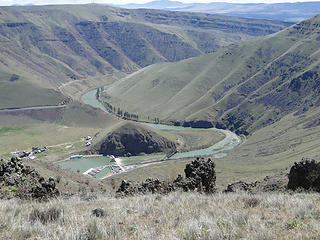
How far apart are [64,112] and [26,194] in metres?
171

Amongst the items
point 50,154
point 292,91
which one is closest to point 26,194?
point 50,154

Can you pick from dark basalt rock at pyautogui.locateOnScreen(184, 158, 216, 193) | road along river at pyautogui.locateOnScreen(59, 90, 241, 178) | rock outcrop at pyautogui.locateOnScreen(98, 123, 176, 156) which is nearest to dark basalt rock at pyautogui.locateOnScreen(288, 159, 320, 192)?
dark basalt rock at pyautogui.locateOnScreen(184, 158, 216, 193)

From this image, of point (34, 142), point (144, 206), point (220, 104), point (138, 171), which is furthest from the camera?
point (220, 104)

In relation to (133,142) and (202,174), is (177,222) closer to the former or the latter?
(202,174)

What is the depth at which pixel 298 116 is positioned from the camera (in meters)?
157

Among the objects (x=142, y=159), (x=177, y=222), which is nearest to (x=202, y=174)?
(x=177, y=222)

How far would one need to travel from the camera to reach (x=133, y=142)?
137 metres

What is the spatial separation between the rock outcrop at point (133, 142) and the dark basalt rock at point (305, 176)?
345ft

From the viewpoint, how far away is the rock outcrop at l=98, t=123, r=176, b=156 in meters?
134

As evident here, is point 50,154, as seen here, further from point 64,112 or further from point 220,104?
point 220,104

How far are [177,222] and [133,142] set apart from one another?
411ft

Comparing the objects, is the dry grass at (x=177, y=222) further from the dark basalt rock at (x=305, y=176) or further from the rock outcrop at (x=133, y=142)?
the rock outcrop at (x=133, y=142)

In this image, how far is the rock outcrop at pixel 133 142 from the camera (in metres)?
134

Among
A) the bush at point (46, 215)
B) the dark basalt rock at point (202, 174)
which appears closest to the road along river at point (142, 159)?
the dark basalt rock at point (202, 174)
